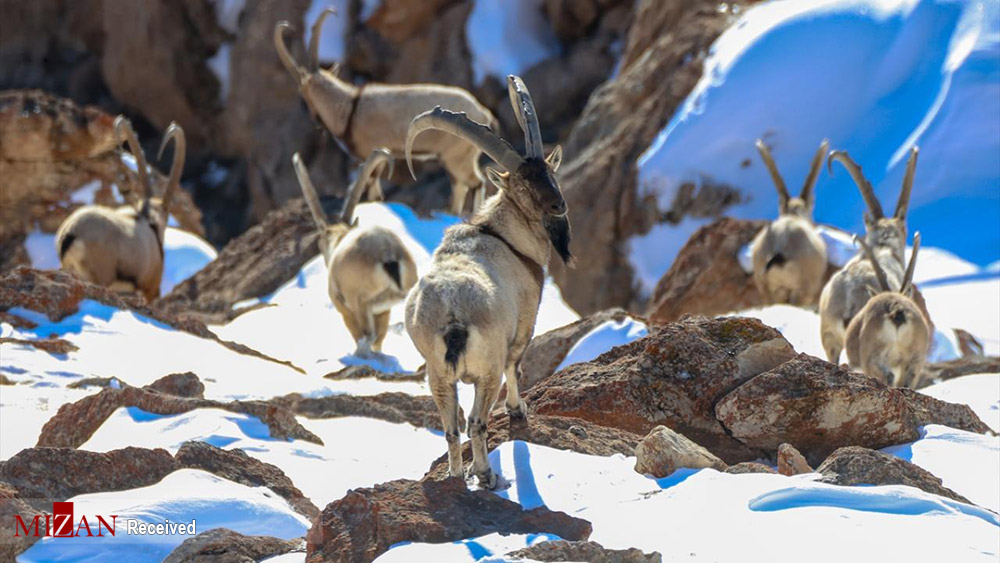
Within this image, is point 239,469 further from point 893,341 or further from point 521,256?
point 893,341

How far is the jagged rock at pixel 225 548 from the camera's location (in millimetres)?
5777

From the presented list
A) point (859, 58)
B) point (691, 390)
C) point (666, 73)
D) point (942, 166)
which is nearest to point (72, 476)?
point (691, 390)

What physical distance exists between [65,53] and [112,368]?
3015cm

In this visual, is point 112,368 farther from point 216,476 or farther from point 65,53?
point 65,53

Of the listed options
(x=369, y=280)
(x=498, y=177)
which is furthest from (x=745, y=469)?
(x=369, y=280)

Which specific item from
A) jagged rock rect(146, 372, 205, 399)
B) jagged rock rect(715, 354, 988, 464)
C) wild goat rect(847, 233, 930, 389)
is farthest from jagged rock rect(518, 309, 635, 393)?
jagged rock rect(715, 354, 988, 464)

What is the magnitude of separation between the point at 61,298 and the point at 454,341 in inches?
252

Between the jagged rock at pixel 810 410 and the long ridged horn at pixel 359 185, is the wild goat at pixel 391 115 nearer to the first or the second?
the long ridged horn at pixel 359 185

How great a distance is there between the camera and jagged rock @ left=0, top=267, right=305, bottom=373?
460 inches

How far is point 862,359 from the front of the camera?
10602 millimetres

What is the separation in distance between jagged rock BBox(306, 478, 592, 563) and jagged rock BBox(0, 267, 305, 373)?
5811mm

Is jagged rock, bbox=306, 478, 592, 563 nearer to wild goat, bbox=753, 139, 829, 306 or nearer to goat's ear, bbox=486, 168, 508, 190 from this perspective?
goat's ear, bbox=486, 168, 508, 190

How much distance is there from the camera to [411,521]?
5.68m

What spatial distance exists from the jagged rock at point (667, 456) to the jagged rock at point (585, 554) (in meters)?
1.13
